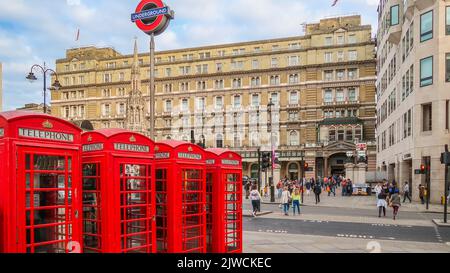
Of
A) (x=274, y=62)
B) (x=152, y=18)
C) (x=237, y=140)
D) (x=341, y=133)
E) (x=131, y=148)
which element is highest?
(x=274, y=62)

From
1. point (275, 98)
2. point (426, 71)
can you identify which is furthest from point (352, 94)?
point (426, 71)

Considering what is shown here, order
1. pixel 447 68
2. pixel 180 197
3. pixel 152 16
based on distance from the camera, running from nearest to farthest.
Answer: pixel 180 197, pixel 152 16, pixel 447 68

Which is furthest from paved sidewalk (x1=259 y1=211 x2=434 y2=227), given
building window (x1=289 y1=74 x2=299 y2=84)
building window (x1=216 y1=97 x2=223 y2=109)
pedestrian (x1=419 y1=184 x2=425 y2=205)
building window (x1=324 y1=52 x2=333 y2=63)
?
building window (x1=216 y1=97 x2=223 y2=109)

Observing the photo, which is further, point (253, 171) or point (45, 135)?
point (253, 171)

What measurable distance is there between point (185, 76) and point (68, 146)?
70906 millimetres

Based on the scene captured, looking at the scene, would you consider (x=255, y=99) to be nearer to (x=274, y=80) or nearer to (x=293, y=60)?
(x=274, y=80)

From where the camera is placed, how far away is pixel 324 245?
12742 millimetres

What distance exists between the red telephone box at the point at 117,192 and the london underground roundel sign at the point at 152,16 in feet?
10.7

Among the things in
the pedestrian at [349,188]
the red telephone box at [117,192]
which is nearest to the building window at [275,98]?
the pedestrian at [349,188]

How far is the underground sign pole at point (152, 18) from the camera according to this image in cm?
891

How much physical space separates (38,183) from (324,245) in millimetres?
9355

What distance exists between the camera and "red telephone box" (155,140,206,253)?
289 inches

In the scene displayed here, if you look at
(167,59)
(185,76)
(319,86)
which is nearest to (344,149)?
(319,86)

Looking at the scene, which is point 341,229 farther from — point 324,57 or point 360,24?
point 360,24
